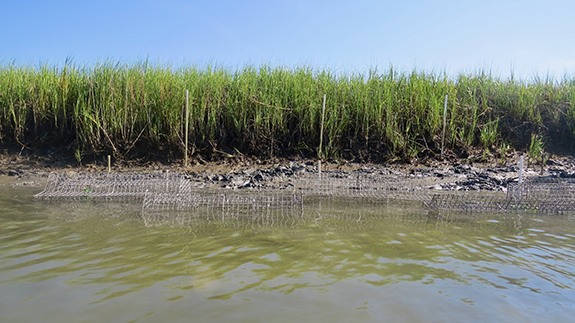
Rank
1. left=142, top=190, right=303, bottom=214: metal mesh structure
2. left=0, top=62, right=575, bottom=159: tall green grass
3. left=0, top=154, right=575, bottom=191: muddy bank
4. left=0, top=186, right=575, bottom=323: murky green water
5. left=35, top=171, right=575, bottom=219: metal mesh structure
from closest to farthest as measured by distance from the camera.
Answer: left=0, top=186, right=575, bottom=323: murky green water < left=142, top=190, right=303, bottom=214: metal mesh structure < left=35, top=171, right=575, bottom=219: metal mesh structure < left=0, top=154, right=575, bottom=191: muddy bank < left=0, top=62, right=575, bottom=159: tall green grass

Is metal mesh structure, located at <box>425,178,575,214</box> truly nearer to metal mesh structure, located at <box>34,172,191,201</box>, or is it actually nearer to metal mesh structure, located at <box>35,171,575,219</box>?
metal mesh structure, located at <box>35,171,575,219</box>

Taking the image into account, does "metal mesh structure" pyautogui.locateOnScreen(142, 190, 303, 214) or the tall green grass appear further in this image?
the tall green grass

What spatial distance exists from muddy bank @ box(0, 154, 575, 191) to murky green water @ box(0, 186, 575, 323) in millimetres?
2758

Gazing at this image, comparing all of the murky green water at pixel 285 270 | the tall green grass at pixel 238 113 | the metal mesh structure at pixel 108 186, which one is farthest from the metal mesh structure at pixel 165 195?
the tall green grass at pixel 238 113

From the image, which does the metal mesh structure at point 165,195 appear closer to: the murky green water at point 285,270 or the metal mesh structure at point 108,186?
the metal mesh structure at point 108,186

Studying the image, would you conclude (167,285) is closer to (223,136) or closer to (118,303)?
(118,303)

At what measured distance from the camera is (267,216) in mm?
5230

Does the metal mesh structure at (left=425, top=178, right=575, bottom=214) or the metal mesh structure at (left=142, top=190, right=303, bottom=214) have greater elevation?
the metal mesh structure at (left=425, top=178, right=575, bottom=214)

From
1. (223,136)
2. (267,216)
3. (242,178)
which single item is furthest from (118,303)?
(223,136)

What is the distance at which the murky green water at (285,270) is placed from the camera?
2.62 meters

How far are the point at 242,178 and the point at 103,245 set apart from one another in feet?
14.0

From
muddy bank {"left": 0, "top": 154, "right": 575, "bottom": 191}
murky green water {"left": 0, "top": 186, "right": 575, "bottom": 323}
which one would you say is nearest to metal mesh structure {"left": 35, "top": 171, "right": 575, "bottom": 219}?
muddy bank {"left": 0, "top": 154, "right": 575, "bottom": 191}

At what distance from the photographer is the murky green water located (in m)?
2.62

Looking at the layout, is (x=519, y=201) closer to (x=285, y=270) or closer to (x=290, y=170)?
(x=290, y=170)
